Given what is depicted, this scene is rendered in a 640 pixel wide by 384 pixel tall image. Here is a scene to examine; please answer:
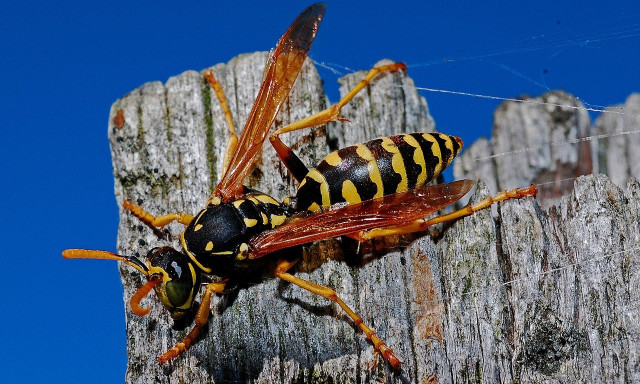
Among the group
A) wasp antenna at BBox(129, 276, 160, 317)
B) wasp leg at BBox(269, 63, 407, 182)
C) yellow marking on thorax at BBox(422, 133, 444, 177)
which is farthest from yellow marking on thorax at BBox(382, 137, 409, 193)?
wasp antenna at BBox(129, 276, 160, 317)

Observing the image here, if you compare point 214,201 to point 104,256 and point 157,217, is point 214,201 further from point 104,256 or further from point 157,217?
point 104,256

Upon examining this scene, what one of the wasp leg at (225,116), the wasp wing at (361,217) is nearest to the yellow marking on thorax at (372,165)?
the wasp wing at (361,217)

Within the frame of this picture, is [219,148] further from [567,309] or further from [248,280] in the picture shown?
[567,309]

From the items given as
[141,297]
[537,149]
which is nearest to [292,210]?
[141,297]

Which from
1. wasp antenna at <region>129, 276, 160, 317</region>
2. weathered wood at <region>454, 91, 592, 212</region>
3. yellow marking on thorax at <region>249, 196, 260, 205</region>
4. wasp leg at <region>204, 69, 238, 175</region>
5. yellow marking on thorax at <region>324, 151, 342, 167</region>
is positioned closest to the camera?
wasp antenna at <region>129, 276, 160, 317</region>

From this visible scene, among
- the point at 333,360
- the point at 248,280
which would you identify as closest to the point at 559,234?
the point at 333,360

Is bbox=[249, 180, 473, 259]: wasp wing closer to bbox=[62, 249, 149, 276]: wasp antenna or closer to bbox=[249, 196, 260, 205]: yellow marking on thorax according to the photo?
bbox=[249, 196, 260, 205]: yellow marking on thorax

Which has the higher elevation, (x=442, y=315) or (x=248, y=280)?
(x=248, y=280)
